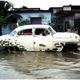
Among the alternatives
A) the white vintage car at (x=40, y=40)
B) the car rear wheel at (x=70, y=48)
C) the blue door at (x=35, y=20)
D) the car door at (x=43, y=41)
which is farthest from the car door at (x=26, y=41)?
the blue door at (x=35, y=20)

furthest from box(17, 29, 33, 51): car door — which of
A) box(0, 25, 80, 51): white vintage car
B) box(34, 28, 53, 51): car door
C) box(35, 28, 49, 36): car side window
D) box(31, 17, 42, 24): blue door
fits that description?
box(31, 17, 42, 24): blue door

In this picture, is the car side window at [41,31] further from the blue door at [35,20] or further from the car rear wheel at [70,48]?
the blue door at [35,20]

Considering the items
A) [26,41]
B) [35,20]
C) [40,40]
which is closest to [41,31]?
[40,40]

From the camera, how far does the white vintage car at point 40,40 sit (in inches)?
737

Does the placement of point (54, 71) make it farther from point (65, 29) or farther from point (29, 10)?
point (29, 10)

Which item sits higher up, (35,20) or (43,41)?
(35,20)

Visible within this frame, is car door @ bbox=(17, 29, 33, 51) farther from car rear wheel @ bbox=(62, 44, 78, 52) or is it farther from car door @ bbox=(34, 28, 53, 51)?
car rear wheel @ bbox=(62, 44, 78, 52)

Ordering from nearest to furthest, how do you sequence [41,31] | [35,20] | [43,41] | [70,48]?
[43,41] < [70,48] < [41,31] < [35,20]

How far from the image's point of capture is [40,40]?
1900cm

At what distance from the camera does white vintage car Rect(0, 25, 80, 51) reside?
1872 cm

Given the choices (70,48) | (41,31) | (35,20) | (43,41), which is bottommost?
(70,48)

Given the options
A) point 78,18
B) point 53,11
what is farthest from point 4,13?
point 78,18

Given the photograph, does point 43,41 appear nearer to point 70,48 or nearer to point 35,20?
point 70,48

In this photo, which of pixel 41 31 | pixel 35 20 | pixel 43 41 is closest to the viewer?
pixel 43 41
